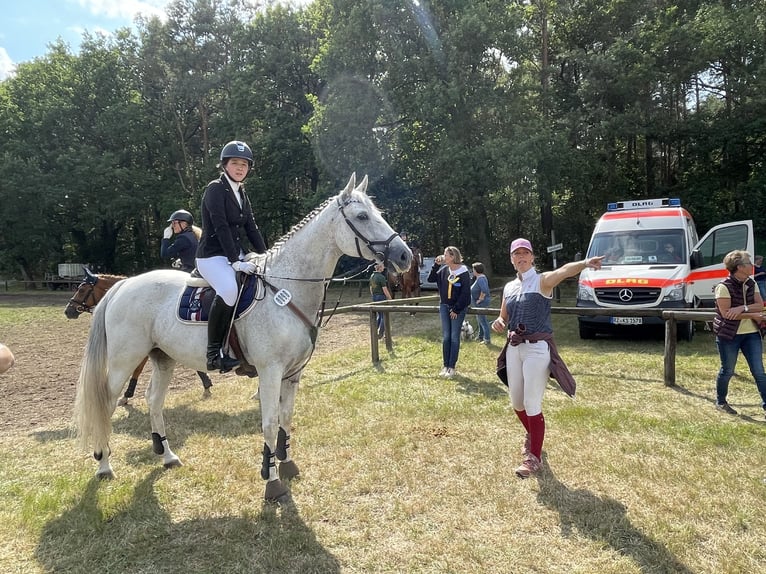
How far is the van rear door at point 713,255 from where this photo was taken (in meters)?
9.58

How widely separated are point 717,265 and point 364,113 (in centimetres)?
1385

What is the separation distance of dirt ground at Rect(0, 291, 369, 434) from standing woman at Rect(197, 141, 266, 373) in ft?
11.2

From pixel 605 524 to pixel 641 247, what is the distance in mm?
8367

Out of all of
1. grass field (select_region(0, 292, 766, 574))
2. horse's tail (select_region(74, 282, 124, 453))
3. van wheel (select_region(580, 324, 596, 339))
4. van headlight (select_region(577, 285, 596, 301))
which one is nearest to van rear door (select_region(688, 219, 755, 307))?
van headlight (select_region(577, 285, 596, 301))

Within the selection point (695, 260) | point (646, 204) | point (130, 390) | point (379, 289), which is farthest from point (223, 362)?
point (646, 204)

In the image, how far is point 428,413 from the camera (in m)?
5.69

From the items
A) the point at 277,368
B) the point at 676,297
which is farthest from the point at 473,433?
the point at 676,297

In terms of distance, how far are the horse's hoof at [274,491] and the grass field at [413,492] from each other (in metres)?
0.10

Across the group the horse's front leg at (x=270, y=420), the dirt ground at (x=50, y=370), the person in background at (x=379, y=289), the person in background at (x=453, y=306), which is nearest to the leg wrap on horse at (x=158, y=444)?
the horse's front leg at (x=270, y=420)

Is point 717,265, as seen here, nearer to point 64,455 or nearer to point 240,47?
point 64,455

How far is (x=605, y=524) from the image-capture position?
3.33 meters

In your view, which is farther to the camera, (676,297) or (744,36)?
(744,36)

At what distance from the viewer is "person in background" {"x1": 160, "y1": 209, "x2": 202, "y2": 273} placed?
6402 mm

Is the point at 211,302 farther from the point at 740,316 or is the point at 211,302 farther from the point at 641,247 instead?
the point at 641,247
